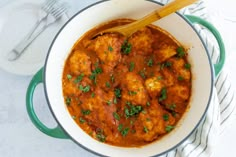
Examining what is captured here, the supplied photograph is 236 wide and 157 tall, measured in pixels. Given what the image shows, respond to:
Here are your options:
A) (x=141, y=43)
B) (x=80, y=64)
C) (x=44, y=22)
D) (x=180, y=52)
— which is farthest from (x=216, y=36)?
(x=44, y=22)

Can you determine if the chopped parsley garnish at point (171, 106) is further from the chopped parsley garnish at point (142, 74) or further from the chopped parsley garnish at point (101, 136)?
the chopped parsley garnish at point (101, 136)

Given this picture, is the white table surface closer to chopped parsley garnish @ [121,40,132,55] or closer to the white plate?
the white plate

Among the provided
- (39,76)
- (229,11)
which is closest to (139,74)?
(39,76)

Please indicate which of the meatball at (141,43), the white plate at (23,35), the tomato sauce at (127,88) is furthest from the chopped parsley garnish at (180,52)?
the white plate at (23,35)

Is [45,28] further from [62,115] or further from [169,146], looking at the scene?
[169,146]

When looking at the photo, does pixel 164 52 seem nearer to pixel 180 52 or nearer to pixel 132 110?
pixel 180 52

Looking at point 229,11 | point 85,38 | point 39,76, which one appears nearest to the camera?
point 39,76

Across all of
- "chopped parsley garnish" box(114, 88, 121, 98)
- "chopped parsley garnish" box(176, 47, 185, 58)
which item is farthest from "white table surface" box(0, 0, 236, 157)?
"chopped parsley garnish" box(176, 47, 185, 58)
